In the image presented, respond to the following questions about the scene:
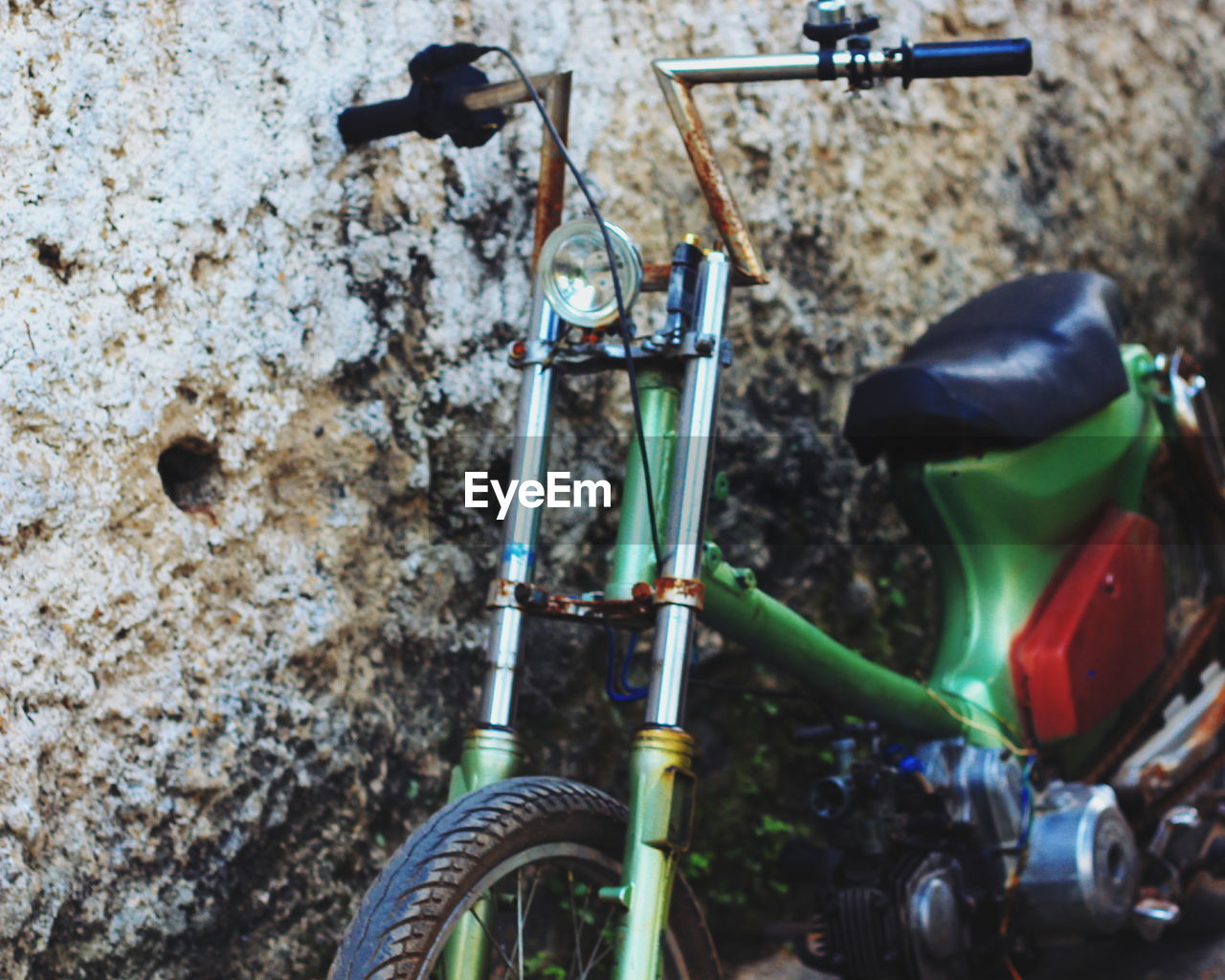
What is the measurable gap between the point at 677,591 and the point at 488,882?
38 cm

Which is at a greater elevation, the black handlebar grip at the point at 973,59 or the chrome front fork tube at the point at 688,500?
the black handlebar grip at the point at 973,59

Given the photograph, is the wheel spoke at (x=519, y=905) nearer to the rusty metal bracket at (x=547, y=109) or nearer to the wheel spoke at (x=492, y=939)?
the wheel spoke at (x=492, y=939)

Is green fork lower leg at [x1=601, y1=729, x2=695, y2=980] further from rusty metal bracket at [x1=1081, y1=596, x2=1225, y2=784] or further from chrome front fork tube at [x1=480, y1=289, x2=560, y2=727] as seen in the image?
rusty metal bracket at [x1=1081, y1=596, x2=1225, y2=784]

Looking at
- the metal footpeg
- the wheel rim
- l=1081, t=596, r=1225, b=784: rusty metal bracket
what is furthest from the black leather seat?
the wheel rim

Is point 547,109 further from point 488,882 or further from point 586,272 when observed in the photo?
point 488,882

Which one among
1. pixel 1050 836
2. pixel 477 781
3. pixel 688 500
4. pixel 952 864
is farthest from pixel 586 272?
pixel 1050 836

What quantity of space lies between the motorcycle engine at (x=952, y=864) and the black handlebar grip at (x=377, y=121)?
1.09 metres

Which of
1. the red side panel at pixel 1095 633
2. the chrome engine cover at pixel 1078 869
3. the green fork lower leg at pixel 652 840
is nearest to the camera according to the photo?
the green fork lower leg at pixel 652 840

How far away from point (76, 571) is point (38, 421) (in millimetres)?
191

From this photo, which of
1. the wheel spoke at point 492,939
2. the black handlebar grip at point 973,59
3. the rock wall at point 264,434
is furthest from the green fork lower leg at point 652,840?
the black handlebar grip at point 973,59

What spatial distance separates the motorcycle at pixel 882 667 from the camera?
154 cm

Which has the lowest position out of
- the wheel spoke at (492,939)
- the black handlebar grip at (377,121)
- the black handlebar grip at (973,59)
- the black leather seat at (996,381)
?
the wheel spoke at (492,939)

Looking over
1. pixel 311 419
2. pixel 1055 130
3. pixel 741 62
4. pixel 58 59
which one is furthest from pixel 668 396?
pixel 1055 130

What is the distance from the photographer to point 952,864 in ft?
6.57
